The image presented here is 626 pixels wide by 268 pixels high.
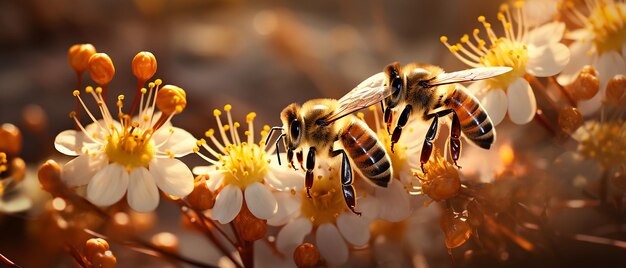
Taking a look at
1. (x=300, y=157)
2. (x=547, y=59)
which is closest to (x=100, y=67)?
(x=300, y=157)

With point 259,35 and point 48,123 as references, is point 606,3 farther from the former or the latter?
point 48,123

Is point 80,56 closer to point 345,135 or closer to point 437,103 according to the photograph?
point 345,135

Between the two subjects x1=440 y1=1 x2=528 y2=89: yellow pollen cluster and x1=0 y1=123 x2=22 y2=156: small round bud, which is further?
x1=0 y1=123 x2=22 y2=156: small round bud

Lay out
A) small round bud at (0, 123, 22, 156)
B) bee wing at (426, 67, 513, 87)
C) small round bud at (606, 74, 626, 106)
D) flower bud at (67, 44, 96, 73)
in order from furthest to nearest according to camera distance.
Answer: small round bud at (0, 123, 22, 156) → flower bud at (67, 44, 96, 73) → small round bud at (606, 74, 626, 106) → bee wing at (426, 67, 513, 87)

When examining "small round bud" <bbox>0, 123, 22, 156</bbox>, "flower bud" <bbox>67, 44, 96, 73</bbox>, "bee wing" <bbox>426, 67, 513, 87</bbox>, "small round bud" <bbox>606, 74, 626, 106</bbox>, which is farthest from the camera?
"small round bud" <bbox>0, 123, 22, 156</bbox>

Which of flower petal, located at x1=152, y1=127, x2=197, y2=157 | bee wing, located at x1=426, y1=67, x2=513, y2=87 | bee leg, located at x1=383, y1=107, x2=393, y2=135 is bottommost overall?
bee leg, located at x1=383, y1=107, x2=393, y2=135

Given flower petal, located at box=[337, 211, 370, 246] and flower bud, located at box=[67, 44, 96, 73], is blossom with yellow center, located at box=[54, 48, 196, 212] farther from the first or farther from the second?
flower petal, located at box=[337, 211, 370, 246]

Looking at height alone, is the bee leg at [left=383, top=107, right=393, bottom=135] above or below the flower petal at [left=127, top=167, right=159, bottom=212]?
above

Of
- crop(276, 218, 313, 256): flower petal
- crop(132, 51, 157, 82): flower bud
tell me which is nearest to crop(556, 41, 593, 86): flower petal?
crop(276, 218, 313, 256): flower petal
